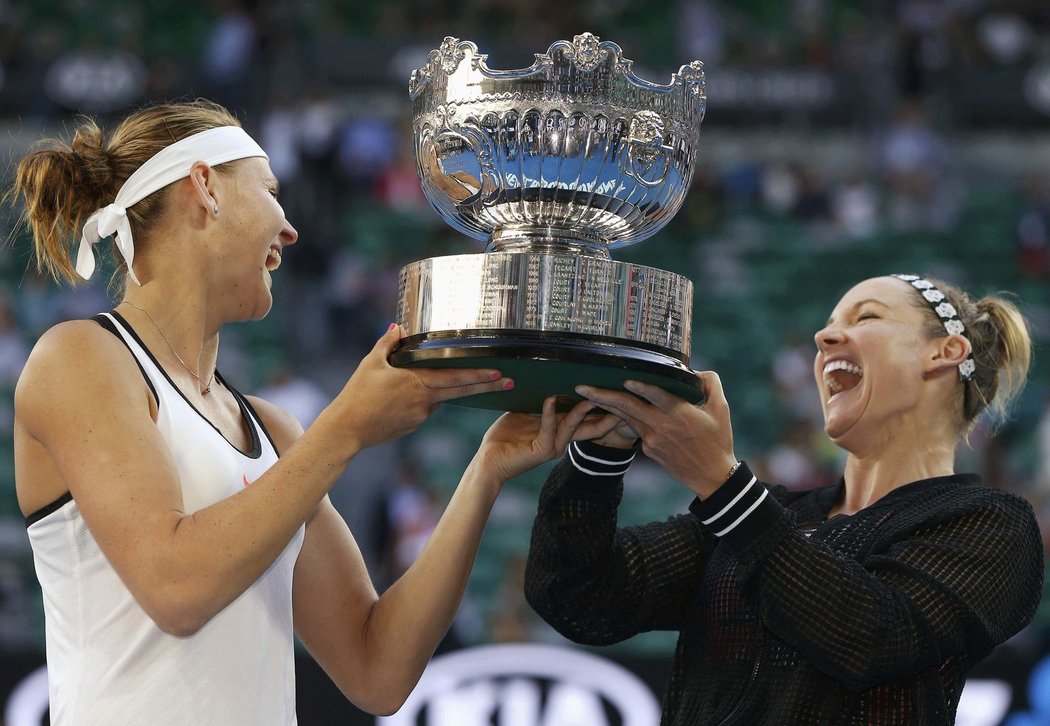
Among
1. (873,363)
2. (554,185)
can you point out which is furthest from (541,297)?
(873,363)

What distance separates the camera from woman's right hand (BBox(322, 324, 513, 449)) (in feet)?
6.05

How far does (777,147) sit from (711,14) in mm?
1313

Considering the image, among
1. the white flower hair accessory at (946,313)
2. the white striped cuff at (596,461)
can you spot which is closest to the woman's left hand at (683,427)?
the white striped cuff at (596,461)

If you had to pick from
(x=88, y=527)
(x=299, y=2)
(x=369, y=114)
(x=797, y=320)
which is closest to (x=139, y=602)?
(x=88, y=527)

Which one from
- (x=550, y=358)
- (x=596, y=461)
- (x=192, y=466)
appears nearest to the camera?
(x=550, y=358)

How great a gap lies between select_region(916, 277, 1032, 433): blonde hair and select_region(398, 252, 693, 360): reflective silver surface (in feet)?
2.56

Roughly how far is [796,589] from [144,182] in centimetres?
109

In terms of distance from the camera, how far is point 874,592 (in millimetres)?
1987

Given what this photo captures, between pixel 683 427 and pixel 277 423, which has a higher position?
pixel 683 427

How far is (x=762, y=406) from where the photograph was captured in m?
8.59

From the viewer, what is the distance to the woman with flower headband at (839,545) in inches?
77.5

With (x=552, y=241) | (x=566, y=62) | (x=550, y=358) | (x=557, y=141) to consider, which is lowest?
(x=550, y=358)

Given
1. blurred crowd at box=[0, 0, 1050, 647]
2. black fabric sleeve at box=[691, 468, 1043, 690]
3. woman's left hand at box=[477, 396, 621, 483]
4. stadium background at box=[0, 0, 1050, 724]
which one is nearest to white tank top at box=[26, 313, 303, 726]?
woman's left hand at box=[477, 396, 621, 483]

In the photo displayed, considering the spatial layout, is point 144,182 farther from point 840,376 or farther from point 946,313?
point 946,313
